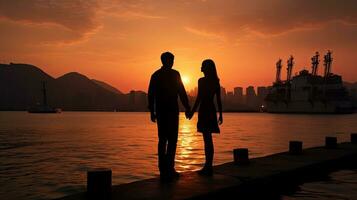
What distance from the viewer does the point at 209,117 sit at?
10367 millimetres

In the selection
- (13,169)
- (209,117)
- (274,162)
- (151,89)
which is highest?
(151,89)

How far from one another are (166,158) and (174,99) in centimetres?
142

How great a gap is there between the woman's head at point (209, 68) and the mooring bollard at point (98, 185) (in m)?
3.92

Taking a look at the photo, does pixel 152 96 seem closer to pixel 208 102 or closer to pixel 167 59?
pixel 167 59

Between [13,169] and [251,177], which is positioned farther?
[13,169]

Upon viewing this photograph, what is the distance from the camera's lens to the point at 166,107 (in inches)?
373

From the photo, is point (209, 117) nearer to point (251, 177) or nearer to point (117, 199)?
point (251, 177)

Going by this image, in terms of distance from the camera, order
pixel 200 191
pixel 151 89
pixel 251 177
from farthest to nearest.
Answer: pixel 251 177, pixel 151 89, pixel 200 191

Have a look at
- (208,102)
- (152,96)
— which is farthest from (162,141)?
(208,102)

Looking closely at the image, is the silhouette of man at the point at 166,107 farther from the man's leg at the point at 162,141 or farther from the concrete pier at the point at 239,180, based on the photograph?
the concrete pier at the point at 239,180

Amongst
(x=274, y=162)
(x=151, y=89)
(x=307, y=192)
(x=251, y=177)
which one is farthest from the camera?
(x=274, y=162)

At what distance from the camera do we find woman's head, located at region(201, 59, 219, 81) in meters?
10.3

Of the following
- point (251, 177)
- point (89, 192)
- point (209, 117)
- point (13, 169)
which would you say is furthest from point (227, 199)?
point (13, 169)

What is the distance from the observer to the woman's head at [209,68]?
33.8 feet
